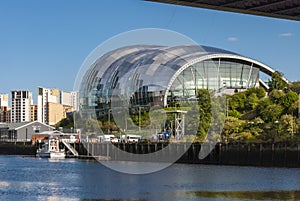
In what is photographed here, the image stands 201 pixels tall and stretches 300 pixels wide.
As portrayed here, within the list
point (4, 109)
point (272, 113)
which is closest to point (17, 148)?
point (272, 113)

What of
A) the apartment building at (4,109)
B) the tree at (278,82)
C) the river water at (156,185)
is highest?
the apartment building at (4,109)

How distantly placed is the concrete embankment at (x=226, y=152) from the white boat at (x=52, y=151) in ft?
8.34

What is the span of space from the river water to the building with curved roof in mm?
40131

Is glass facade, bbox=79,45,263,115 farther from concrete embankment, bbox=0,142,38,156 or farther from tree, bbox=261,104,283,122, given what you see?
tree, bbox=261,104,283,122

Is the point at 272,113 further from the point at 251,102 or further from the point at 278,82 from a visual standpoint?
the point at 278,82

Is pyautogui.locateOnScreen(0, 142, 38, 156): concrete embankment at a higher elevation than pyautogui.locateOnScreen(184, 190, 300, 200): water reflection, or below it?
higher

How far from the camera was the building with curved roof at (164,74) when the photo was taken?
86.2 metres

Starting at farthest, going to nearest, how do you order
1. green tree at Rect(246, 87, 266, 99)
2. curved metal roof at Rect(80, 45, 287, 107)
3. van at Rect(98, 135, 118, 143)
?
curved metal roof at Rect(80, 45, 287, 107)
green tree at Rect(246, 87, 266, 99)
van at Rect(98, 135, 118, 143)

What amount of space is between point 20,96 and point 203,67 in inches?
3765

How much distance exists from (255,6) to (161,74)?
6646 cm

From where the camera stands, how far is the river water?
3027 cm

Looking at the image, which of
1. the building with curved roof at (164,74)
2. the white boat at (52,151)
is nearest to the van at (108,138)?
the white boat at (52,151)

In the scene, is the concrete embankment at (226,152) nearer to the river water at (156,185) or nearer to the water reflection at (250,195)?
the river water at (156,185)

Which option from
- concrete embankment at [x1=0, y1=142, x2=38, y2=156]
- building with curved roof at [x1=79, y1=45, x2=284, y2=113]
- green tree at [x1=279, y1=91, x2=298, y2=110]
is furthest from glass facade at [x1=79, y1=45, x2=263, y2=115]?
green tree at [x1=279, y1=91, x2=298, y2=110]
